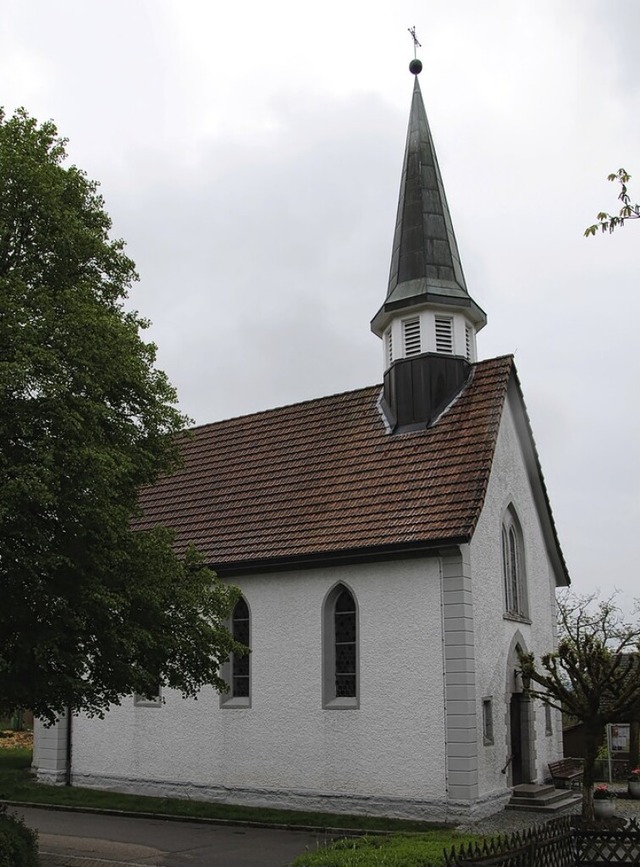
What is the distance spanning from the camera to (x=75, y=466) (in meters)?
11.0

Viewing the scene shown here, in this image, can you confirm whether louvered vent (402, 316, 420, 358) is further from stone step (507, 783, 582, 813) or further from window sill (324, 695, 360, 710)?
stone step (507, 783, 582, 813)

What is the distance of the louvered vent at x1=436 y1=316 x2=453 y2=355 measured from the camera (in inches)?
820

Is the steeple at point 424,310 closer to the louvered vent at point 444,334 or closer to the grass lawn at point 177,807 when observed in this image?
the louvered vent at point 444,334

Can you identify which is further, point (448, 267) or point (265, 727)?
point (448, 267)

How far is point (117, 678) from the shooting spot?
39.3 ft

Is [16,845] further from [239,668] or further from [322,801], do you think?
[239,668]

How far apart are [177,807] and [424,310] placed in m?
11.7

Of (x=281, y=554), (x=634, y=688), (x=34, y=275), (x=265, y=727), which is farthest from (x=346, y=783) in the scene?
(x=34, y=275)

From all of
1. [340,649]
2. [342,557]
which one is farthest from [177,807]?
[342,557]

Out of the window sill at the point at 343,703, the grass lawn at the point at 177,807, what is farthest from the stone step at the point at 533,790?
the window sill at the point at 343,703

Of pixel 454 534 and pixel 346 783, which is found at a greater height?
pixel 454 534

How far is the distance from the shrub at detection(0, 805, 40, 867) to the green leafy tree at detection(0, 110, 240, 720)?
1.42 metres

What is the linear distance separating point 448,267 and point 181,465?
9.73 m

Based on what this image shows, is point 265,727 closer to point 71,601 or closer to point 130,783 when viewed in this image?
point 130,783
